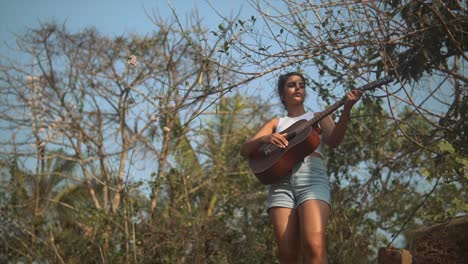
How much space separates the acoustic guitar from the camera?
3254 millimetres

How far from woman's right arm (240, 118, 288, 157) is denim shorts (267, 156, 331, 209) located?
6.6 inches

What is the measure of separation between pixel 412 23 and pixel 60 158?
8153 mm

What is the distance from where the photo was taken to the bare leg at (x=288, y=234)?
314cm

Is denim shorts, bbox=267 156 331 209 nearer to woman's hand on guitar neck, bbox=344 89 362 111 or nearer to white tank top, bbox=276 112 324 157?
white tank top, bbox=276 112 324 157

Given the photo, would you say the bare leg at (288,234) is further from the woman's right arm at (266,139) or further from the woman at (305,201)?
the woman's right arm at (266,139)

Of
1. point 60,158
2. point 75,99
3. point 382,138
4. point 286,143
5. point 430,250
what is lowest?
point 430,250

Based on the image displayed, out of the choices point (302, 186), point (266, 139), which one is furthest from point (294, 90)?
point (302, 186)

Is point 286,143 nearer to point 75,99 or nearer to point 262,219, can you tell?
point 262,219

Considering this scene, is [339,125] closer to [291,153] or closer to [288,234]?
[291,153]

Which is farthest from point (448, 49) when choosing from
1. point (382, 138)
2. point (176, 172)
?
point (176, 172)

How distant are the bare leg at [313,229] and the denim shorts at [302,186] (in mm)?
48

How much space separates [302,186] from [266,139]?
0.37m

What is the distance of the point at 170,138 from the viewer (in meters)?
9.96

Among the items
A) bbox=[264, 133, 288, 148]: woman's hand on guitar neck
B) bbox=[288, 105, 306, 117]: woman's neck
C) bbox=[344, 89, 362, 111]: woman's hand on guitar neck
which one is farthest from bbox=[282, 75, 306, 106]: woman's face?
bbox=[344, 89, 362, 111]: woman's hand on guitar neck
